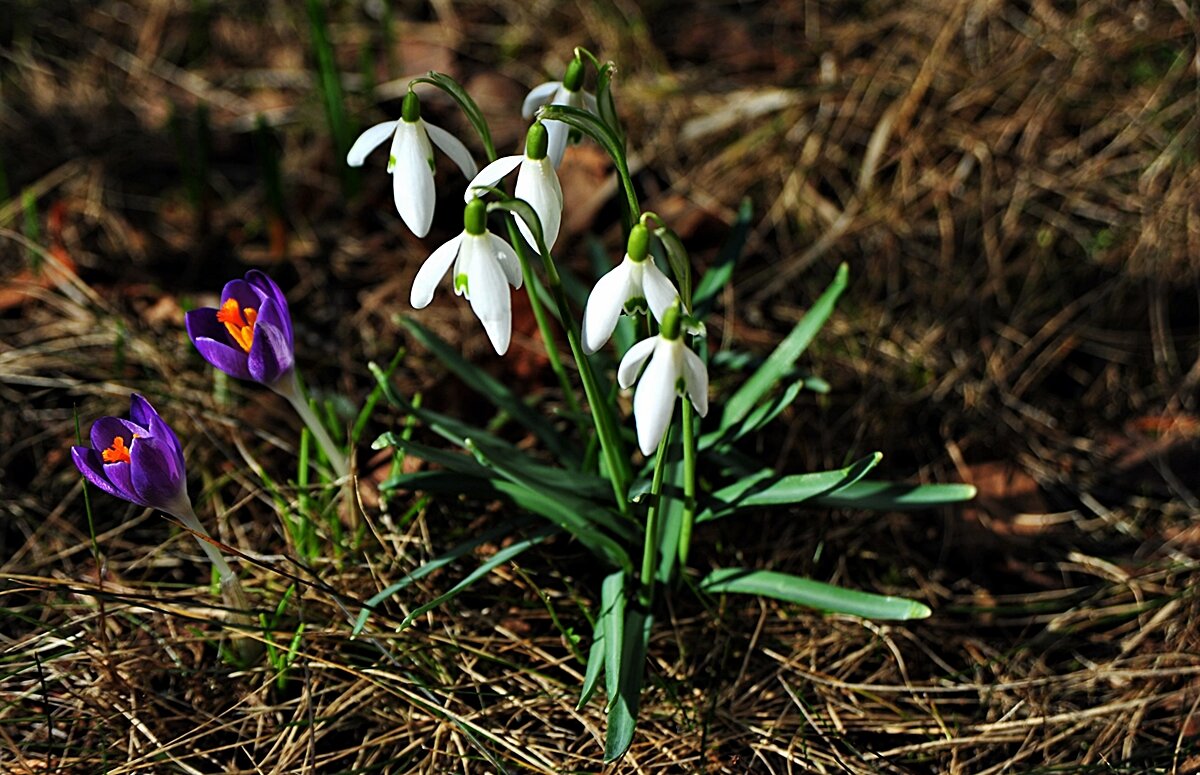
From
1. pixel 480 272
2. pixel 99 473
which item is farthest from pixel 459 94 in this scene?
pixel 99 473

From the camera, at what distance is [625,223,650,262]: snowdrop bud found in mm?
1262

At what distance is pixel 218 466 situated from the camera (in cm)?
207

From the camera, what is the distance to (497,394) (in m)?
2.01

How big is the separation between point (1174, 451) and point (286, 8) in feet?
8.97

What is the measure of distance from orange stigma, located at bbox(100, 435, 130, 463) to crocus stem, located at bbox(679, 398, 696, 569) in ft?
2.65

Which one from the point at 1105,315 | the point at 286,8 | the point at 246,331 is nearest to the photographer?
the point at 246,331

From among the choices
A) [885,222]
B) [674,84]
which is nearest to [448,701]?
[885,222]

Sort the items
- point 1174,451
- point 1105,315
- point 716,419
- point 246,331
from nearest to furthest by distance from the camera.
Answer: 1. point 246,331
2. point 716,419
3. point 1174,451
4. point 1105,315

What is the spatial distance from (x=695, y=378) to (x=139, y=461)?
0.77 m

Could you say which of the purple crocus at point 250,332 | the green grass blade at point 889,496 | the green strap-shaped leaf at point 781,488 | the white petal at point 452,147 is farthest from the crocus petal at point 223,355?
the green grass blade at point 889,496

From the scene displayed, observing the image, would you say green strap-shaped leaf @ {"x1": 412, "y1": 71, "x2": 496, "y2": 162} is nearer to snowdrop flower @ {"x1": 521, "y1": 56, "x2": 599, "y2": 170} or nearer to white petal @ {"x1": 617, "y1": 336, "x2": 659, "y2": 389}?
snowdrop flower @ {"x1": 521, "y1": 56, "x2": 599, "y2": 170}

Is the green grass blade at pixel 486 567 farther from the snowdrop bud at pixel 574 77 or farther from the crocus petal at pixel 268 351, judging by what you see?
the snowdrop bud at pixel 574 77

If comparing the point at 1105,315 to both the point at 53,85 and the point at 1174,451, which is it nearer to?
the point at 1174,451

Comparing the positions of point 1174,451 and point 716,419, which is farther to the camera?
point 1174,451
